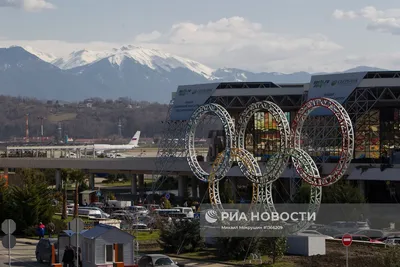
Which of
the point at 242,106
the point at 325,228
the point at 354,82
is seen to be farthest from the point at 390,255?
the point at 242,106

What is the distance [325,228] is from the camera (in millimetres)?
45719

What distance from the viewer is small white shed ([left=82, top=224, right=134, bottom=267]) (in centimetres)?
3216

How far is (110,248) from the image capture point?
106 ft

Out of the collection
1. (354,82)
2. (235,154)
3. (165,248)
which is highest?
(354,82)

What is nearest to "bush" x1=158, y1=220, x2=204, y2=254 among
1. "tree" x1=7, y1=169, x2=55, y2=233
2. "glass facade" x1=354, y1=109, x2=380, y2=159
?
"tree" x1=7, y1=169, x2=55, y2=233

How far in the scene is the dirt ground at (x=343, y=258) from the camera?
34.9 m

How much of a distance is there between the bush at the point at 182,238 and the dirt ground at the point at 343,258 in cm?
442

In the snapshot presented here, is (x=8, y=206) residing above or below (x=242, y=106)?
below

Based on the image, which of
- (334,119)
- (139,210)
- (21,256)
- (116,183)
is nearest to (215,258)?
(21,256)

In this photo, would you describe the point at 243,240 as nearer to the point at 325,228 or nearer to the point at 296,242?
the point at 296,242

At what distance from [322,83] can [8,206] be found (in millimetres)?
27437

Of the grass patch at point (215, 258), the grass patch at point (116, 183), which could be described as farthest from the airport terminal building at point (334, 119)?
the grass patch at point (116, 183)

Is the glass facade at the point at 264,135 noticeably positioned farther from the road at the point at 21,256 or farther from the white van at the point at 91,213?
the road at the point at 21,256

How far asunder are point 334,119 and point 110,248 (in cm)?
3508
